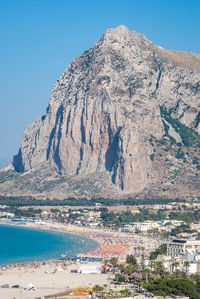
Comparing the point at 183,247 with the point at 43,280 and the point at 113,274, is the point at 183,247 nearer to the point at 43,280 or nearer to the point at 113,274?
the point at 113,274

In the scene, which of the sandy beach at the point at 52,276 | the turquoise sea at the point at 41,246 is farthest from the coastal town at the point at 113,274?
the turquoise sea at the point at 41,246

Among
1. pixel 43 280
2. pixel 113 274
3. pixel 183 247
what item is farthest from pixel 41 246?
pixel 43 280

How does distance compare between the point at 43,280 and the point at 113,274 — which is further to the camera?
the point at 113,274

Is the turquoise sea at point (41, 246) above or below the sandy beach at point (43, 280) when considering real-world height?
above

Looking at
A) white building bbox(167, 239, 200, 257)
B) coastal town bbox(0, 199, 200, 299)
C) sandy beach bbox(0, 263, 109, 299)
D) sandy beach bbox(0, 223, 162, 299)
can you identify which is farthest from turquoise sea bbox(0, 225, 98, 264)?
white building bbox(167, 239, 200, 257)

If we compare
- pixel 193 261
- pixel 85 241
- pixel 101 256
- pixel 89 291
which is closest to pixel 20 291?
pixel 89 291

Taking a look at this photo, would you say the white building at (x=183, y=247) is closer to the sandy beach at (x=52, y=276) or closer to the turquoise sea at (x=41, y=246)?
the sandy beach at (x=52, y=276)

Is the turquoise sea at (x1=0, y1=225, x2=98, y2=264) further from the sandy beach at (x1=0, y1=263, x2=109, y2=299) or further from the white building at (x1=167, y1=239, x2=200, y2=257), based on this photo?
the white building at (x1=167, y1=239, x2=200, y2=257)

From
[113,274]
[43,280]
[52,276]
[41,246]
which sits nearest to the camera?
[43,280]

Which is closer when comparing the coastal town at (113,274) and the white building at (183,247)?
the coastal town at (113,274)
